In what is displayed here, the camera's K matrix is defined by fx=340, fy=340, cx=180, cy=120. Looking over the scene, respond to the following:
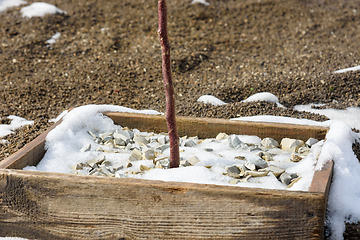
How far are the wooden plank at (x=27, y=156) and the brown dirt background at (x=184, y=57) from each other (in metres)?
0.74

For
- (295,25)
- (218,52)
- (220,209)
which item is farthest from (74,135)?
(295,25)

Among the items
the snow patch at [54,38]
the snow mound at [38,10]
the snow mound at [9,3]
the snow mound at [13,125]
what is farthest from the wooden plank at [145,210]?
the snow mound at [9,3]

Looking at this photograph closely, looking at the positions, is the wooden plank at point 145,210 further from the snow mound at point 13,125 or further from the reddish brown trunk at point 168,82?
the snow mound at point 13,125

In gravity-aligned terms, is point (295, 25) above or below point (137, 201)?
above

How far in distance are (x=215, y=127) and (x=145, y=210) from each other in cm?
112

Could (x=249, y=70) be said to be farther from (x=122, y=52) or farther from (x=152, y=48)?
(x=122, y=52)

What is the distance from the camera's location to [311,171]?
1.98 metres

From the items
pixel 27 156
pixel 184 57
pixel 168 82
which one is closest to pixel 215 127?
pixel 168 82

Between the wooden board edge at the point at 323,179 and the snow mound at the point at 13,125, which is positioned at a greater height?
the wooden board edge at the point at 323,179

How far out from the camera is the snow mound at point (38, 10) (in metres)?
6.38

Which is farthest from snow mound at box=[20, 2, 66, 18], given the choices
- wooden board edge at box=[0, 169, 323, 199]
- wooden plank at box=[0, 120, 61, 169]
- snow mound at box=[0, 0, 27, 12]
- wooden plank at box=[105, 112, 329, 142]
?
wooden board edge at box=[0, 169, 323, 199]

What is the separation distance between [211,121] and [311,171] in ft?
2.79

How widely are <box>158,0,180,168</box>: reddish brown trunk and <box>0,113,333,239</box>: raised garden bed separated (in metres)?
0.54

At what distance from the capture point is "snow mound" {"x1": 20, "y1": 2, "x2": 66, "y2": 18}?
6.38m
